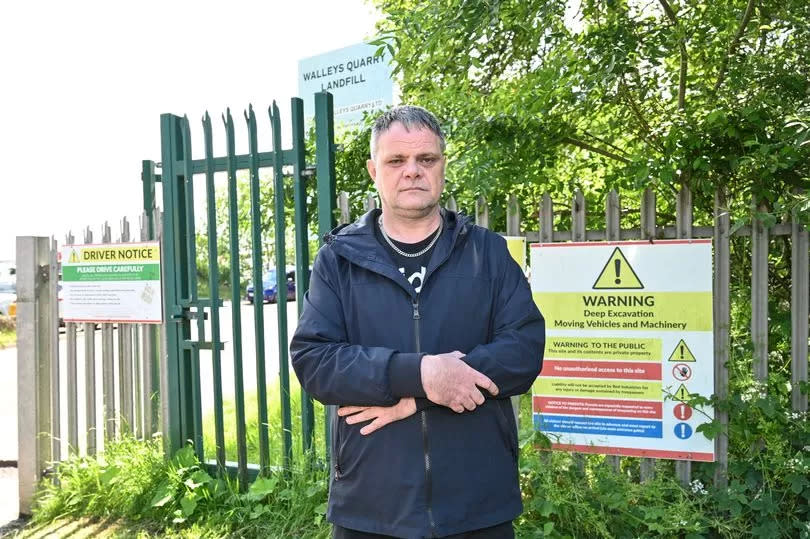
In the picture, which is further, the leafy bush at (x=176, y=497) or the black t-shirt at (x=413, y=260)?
the leafy bush at (x=176, y=497)

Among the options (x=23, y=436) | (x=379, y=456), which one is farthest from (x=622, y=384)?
(x=23, y=436)

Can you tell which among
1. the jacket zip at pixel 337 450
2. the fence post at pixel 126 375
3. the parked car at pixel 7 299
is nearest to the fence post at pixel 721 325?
the jacket zip at pixel 337 450

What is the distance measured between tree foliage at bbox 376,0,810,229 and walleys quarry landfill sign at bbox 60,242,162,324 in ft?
6.78

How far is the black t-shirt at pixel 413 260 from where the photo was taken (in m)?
2.32

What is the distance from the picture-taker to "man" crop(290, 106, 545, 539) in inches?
84.2

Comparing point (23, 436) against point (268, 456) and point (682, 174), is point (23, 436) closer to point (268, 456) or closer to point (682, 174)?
point (268, 456)

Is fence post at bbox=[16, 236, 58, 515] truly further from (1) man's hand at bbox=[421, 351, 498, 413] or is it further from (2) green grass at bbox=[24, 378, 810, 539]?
(1) man's hand at bbox=[421, 351, 498, 413]

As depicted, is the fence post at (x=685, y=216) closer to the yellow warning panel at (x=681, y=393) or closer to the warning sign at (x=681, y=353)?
the yellow warning panel at (x=681, y=393)

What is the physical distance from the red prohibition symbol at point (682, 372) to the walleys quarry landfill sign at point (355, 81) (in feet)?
9.82

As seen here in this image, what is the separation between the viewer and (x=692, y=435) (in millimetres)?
3828

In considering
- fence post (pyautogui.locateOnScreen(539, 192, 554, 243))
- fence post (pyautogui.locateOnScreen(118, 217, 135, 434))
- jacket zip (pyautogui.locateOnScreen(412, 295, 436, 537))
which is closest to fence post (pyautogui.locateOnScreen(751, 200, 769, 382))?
fence post (pyautogui.locateOnScreen(539, 192, 554, 243))

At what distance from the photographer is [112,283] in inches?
193

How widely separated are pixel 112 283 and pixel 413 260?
3240mm

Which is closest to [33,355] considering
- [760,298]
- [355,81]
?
[355,81]
